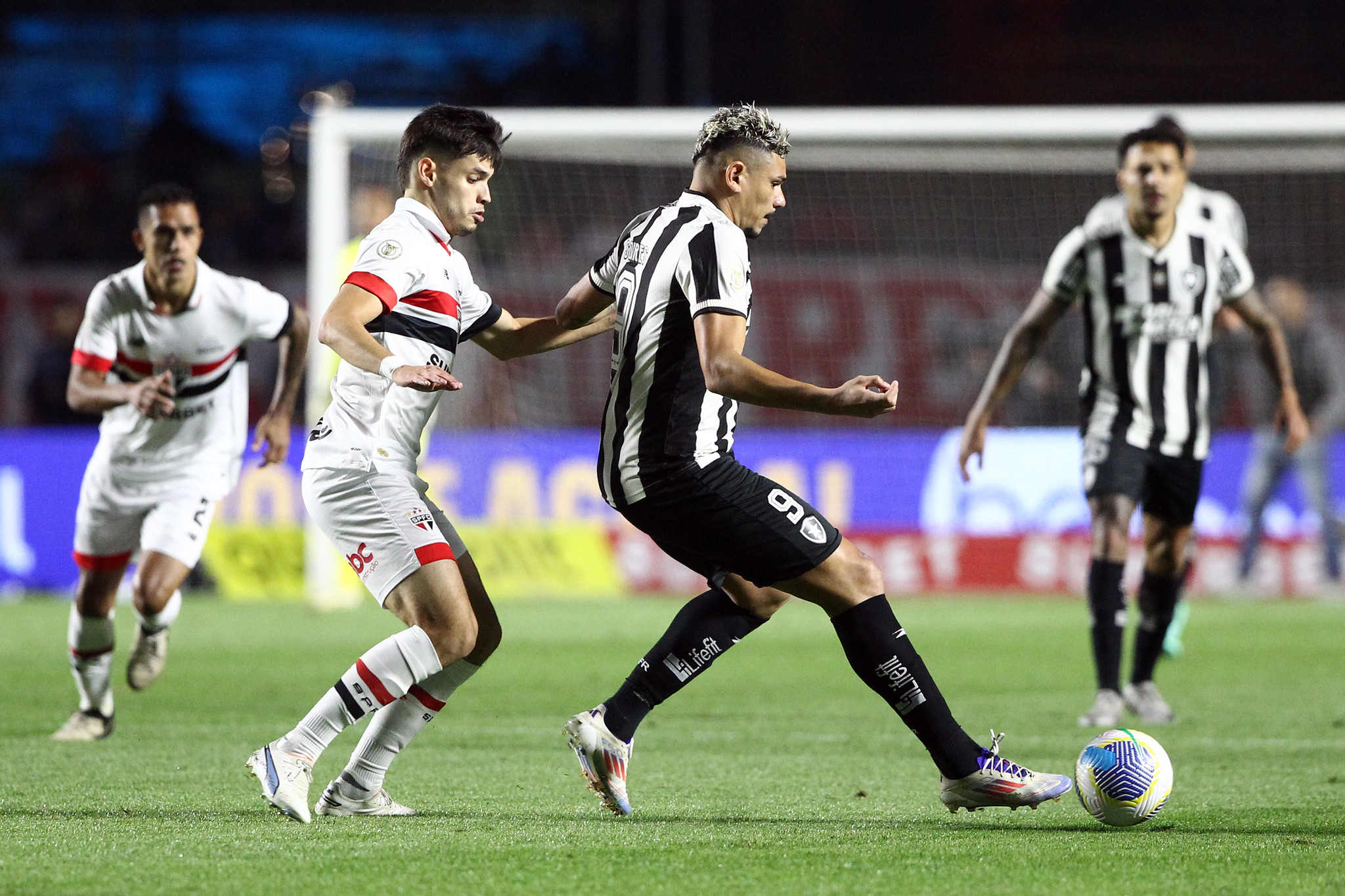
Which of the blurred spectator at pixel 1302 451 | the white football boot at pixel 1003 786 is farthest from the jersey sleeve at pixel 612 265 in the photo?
the blurred spectator at pixel 1302 451

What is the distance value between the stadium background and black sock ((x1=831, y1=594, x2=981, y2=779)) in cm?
669

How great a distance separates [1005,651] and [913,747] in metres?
3.61

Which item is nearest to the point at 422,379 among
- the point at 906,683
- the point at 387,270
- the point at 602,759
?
the point at 387,270

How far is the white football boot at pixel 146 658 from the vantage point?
249 inches

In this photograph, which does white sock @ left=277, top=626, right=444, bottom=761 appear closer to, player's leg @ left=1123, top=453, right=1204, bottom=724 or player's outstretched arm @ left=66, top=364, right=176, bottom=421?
player's outstretched arm @ left=66, top=364, right=176, bottom=421

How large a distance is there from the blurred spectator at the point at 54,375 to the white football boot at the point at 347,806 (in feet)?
37.2

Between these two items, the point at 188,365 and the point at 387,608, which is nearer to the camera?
the point at 387,608

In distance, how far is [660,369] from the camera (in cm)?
429

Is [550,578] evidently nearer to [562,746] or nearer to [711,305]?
[562,746]

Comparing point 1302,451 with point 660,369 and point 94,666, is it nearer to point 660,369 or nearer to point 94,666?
point 94,666

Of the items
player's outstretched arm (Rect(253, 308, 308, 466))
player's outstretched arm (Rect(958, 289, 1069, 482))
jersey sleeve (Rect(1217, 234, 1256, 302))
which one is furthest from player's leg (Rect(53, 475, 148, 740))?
jersey sleeve (Rect(1217, 234, 1256, 302))

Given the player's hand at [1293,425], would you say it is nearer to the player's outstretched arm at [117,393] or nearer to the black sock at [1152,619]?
the black sock at [1152,619]

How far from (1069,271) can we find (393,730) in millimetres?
3536

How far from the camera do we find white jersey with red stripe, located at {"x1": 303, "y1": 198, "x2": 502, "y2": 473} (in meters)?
4.32
